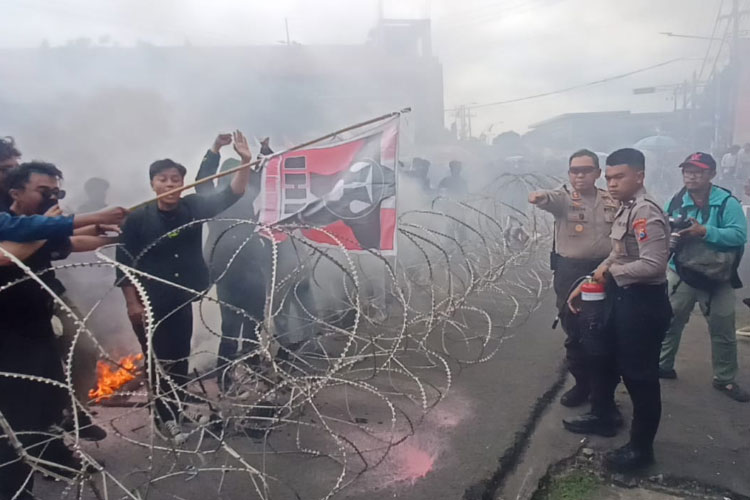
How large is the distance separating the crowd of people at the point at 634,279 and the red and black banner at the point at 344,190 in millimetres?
1163

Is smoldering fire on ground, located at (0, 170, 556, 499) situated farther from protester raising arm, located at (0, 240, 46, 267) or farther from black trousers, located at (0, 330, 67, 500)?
protester raising arm, located at (0, 240, 46, 267)

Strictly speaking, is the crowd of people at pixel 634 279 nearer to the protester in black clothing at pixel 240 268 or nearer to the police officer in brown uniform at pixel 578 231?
the police officer in brown uniform at pixel 578 231

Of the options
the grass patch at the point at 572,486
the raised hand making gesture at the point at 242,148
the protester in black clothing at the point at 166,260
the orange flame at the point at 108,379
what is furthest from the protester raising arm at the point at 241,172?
the grass patch at the point at 572,486

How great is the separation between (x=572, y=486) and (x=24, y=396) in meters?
2.98

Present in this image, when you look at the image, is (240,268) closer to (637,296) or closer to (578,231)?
(578,231)

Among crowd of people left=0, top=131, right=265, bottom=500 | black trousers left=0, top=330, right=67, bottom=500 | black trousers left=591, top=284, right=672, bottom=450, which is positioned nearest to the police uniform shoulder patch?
black trousers left=591, top=284, right=672, bottom=450

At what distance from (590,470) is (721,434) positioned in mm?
1064

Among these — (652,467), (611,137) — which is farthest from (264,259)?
(611,137)

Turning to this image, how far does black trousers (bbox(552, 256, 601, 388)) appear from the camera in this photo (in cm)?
379

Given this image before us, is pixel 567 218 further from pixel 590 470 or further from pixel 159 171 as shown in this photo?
pixel 159 171

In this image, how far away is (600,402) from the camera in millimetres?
3535

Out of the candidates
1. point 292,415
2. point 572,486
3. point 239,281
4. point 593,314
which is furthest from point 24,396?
point 593,314

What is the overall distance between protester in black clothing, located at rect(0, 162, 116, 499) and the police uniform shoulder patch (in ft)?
9.76

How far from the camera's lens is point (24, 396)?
8.87 feet
